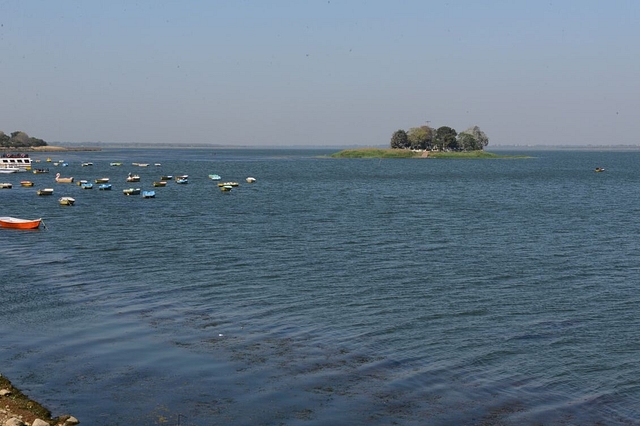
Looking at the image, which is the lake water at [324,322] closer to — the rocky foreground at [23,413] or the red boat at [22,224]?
the rocky foreground at [23,413]

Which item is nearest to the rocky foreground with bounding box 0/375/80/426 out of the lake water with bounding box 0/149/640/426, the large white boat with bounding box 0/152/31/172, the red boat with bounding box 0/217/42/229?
the lake water with bounding box 0/149/640/426

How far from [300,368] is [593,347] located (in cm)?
1368

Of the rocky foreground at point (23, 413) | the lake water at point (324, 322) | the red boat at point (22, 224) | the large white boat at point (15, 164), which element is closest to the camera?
the rocky foreground at point (23, 413)

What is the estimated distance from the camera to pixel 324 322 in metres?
36.9

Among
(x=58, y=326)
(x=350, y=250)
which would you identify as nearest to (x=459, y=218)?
(x=350, y=250)

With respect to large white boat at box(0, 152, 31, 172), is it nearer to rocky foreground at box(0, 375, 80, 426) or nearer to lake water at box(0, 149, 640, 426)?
lake water at box(0, 149, 640, 426)

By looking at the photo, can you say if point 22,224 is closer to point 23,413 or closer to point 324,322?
point 324,322

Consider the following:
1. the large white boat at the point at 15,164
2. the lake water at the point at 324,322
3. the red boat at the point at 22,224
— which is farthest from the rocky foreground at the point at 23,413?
the large white boat at the point at 15,164

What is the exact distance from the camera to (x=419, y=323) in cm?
3688

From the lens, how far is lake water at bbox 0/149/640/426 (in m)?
25.9

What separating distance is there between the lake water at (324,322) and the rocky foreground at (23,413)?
25.5 inches

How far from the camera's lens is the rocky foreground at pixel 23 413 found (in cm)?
2215

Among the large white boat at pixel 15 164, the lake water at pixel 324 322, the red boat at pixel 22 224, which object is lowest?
the lake water at pixel 324 322

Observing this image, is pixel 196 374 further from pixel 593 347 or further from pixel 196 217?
pixel 196 217
